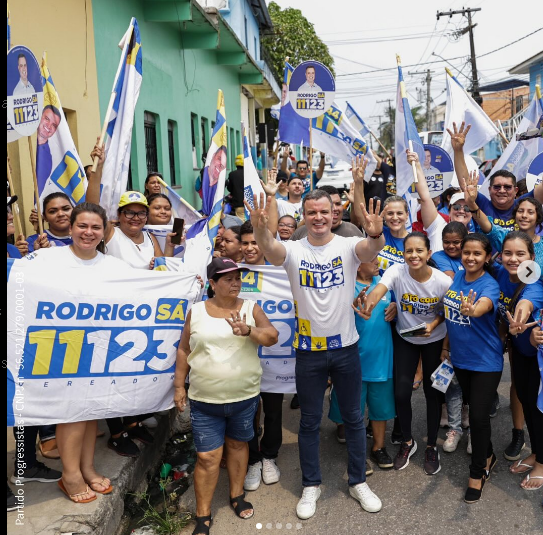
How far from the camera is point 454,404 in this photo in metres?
4.70

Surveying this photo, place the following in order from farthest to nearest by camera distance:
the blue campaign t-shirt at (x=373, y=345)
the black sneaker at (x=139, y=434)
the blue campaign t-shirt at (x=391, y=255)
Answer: the blue campaign t-shirt at (x=391, y=255), the black sneaker at (x=139, y=434), the blue campaign t-shirt at (x=373, y=345)

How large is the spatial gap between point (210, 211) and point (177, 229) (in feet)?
3.13

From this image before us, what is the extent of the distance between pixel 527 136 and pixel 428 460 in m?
4.42

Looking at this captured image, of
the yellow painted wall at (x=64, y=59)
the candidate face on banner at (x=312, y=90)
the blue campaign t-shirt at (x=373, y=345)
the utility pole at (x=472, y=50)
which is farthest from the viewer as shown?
the utility pole at (x=472, y=50)

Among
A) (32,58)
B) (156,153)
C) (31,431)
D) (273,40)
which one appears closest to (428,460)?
(31,431)

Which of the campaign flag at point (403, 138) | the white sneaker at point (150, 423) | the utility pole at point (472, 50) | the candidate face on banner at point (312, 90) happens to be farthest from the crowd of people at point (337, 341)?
the utility pole at point (472, 50)

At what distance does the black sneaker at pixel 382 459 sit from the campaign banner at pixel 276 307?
810mm

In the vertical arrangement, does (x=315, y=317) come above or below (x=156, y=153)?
below

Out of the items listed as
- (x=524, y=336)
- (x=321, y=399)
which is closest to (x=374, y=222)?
(x=321, y=399)

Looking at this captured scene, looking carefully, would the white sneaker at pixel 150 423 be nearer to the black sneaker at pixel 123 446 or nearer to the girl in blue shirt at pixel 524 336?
the black sneaker at pixel 123 446

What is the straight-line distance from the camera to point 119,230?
471 cm

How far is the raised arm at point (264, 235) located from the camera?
355 cm

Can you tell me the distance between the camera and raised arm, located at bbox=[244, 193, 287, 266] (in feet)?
11.6

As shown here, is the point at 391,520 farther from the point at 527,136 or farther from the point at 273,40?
the point at 273,40
